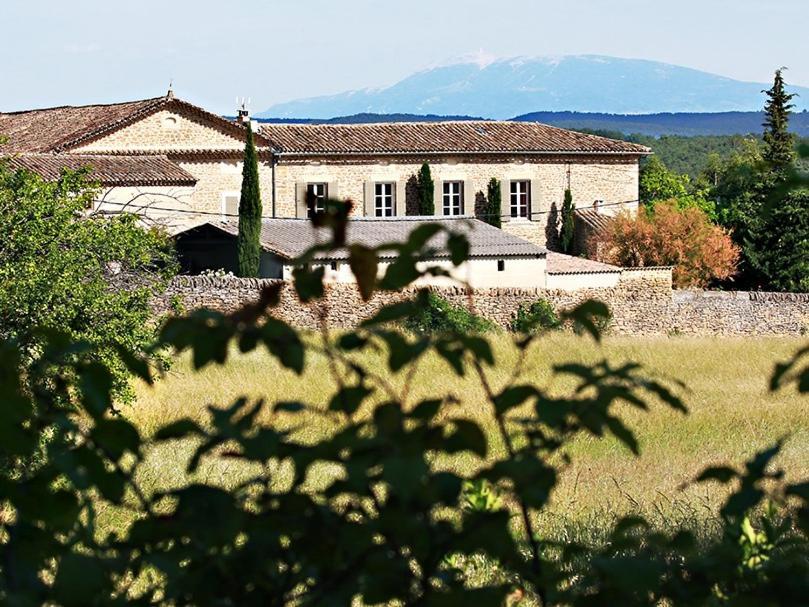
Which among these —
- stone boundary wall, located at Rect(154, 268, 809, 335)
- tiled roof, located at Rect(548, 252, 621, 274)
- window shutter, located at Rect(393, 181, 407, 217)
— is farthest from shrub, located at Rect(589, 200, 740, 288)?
window shutter, located at Rect(393, 181, 407, 217)

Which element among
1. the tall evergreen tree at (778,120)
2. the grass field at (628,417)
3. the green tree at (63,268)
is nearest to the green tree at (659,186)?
the tall evergreen tree at (778,120)

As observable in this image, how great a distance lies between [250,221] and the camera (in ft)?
104

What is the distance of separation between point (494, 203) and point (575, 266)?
5.78 metres

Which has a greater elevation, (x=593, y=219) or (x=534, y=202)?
(x=534, y=202)

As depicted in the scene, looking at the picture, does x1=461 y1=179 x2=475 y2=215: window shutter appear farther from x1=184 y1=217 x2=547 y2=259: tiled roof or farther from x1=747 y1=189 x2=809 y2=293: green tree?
x1=747 y1=189 x2=809 y2=293: green tree

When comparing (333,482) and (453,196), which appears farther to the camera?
(453,196)

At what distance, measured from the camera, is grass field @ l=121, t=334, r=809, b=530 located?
861 centimetres

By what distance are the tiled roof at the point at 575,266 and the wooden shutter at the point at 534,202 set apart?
11.6ft

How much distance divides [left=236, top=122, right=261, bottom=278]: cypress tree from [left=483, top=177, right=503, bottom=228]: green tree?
793 cm

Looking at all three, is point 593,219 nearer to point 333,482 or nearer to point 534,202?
point 534,202

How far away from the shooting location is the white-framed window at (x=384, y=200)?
3788 centimetres

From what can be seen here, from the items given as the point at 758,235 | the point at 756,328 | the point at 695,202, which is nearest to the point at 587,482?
the point at 756,328

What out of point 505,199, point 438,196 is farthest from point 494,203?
point 438,196

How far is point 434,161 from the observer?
38.2m
